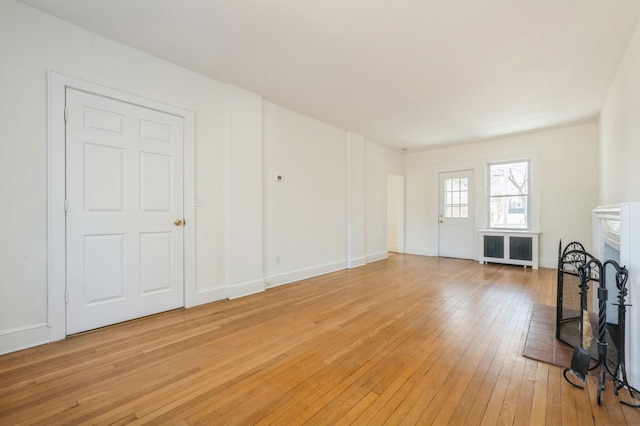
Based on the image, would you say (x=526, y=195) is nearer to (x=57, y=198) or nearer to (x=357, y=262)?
(x=357, y=262)

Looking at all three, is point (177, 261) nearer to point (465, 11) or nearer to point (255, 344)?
point (255, 344)

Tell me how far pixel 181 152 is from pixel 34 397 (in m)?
2.39

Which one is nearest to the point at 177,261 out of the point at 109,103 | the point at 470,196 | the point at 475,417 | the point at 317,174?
the point at 109,103

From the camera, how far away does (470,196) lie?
650cm

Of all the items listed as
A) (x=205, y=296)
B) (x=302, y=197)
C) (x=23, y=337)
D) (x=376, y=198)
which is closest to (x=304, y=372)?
(x=205, y=296)

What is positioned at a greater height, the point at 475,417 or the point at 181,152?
the point at 181,152

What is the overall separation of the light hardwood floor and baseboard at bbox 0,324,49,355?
0.29 feet

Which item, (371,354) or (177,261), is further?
(177,261)

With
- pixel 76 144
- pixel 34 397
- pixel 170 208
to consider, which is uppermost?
pixel 76 144

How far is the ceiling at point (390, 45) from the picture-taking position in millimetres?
2266

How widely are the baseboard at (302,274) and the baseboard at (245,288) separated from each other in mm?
181

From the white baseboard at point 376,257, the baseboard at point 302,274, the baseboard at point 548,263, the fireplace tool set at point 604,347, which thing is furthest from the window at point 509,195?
the fireplace tool set at point 604,347

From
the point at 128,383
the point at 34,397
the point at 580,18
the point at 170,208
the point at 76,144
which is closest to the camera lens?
the point at 34,397

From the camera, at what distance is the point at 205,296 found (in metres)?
3.40
